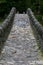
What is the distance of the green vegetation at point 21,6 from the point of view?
4012cm

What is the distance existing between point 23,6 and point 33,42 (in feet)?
92.5

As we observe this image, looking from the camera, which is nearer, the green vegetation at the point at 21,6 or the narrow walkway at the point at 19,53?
the narrow walkway at the point at 19,53

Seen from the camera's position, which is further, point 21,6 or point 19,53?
point 21,6

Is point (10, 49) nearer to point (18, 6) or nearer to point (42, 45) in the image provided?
point (42, 45)

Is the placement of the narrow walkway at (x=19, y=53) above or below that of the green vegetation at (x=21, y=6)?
above

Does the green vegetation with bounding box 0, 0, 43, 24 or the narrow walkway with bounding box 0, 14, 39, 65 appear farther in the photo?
the green vegetation with bounding box 0, 0, 43, 24

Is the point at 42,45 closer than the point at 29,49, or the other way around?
the point at 42,45

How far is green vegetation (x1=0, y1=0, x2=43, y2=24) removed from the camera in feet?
132

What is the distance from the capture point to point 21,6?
41.3 metres

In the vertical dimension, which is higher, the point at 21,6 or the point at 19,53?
the point at 19,53

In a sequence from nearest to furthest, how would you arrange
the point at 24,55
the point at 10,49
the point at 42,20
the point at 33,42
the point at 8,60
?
the point at 8,60 → the point at 24,55 → the point at 10,49 → the point at 33,42 → the point at 42,20

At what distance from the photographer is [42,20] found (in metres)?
36.8

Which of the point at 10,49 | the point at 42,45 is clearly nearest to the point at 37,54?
the point at 42,45

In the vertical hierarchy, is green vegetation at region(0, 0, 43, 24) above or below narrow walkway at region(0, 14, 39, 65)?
below
